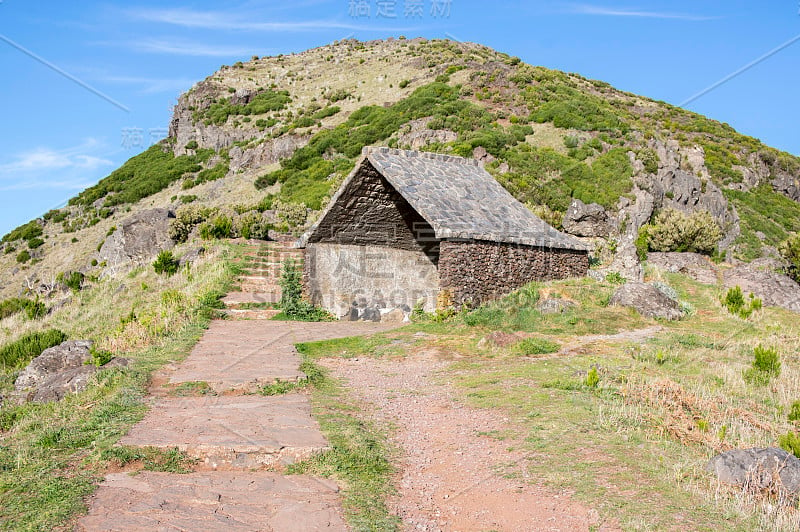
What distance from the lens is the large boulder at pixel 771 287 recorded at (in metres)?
15.1

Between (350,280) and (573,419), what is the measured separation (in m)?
10.1

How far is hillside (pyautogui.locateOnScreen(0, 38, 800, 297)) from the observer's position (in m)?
32.7

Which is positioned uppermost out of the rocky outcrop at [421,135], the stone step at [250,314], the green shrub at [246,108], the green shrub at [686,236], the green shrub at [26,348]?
the green shrub at [246,108]

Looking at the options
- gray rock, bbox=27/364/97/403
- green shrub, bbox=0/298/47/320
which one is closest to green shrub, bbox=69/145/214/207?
green shrub, bbox=0/298/47/320

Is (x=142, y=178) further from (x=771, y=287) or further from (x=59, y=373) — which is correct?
(x=771, y=287)

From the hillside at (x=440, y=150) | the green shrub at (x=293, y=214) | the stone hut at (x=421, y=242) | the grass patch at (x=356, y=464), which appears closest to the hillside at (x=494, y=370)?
the grass patch at (x=356, y=464)

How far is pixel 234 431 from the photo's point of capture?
5.84 meters

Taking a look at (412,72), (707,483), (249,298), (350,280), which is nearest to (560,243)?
(350,280)

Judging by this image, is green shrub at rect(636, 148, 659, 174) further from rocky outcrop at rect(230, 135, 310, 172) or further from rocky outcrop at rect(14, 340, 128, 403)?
rocky outcrop at rect(14, 340, 128, 403)

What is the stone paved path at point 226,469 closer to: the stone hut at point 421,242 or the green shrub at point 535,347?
the green shrub at point 535,347

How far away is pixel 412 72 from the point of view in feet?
189

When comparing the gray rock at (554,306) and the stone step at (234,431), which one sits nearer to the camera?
the stone step at (234,431)

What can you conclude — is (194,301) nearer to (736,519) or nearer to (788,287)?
(736,519)

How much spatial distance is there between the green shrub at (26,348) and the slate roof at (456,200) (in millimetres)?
6673
